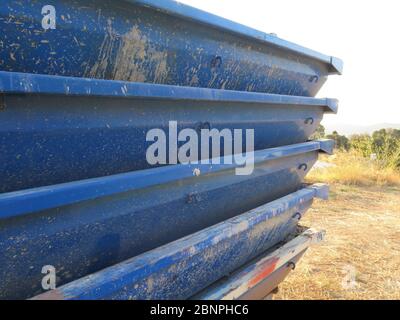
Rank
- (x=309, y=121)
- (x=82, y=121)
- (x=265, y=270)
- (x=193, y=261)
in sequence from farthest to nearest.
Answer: (x=309, y=121) → (x=265, y=270) → (x=193, y=261) → (x=82, y=121)

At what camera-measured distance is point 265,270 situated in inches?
83.3

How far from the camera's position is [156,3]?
132cm

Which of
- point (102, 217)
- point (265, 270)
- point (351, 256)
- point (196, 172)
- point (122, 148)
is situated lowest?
point (351, 256)

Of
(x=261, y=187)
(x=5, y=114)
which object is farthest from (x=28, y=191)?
(x=261, y=187)

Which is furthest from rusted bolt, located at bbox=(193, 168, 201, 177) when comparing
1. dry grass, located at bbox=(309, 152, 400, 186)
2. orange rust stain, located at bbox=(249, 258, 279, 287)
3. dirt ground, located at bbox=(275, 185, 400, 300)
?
dry grass, located at bbox=(309, 152, 400, 186)

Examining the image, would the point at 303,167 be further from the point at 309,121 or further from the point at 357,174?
the point at 357,174

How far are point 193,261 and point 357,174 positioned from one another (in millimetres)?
7546

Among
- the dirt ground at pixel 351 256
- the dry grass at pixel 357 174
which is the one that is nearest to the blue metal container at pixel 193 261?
the dirt ground at pixel 351 256

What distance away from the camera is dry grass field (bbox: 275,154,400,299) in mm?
3236

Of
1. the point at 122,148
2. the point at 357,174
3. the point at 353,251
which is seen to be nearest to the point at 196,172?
the point at 122,148

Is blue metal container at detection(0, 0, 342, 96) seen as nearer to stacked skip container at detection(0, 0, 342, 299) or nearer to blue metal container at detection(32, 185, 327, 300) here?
stacked skip container at detection(0, 0, 342, 299)
